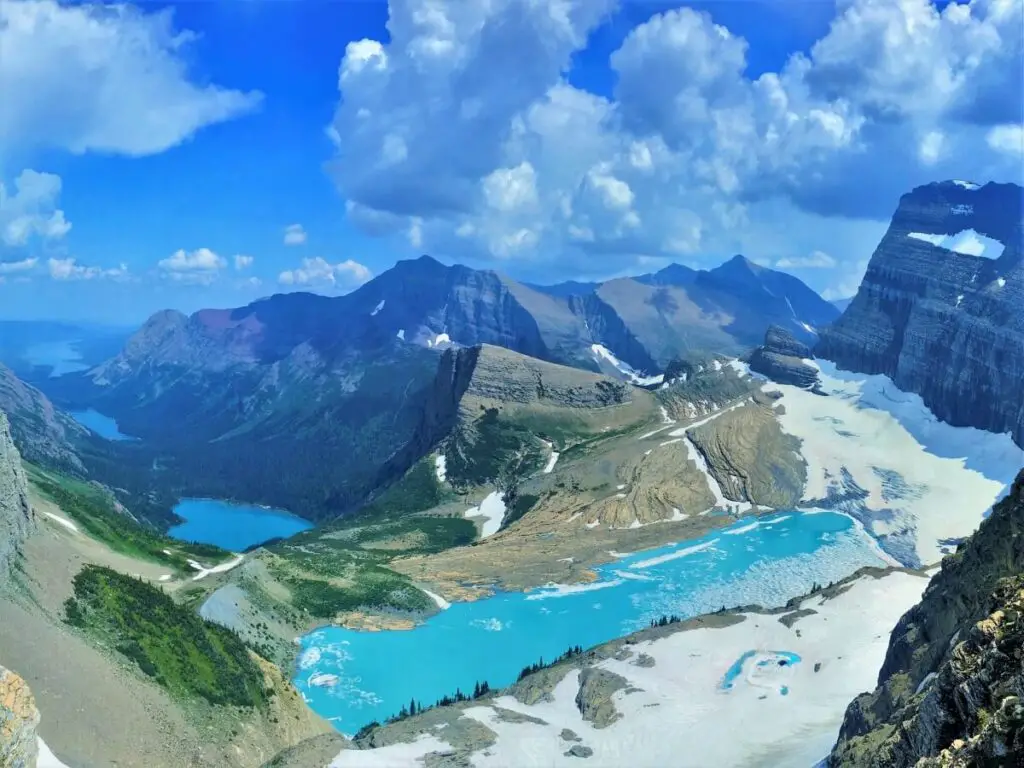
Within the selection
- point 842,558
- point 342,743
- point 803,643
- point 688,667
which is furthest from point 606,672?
point 842,558

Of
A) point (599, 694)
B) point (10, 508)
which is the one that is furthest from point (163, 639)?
point (599, 694)

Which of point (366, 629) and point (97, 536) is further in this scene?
point (366, 629)

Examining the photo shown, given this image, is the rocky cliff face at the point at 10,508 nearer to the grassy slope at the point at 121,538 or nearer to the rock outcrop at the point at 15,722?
the grassy slope at the point at 121,538

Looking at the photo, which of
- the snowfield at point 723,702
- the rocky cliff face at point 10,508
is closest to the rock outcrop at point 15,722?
the snowfield at point 723,702

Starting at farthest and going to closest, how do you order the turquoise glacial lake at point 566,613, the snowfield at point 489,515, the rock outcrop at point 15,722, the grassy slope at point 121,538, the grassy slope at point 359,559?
the snowfield at point 489,515 → the grassy slope at point 359,559 → the grassy slope at point 121,538 → the turquoise glacial lake at point 566,613 → the rock outcrop at point 15,722

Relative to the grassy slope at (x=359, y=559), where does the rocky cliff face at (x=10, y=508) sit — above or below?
above

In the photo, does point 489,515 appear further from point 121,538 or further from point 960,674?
point 960,674

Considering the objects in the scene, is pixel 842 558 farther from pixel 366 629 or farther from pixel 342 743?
pixel 342 743
